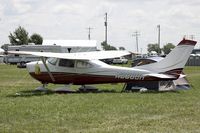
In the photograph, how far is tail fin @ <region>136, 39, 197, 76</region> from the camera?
20.5 metres

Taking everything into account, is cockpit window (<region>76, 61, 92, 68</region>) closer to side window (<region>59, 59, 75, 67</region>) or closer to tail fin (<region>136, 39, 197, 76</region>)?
side window (<region>59, 59, 75, 67</region>)

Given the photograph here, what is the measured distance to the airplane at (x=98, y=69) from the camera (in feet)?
66.4

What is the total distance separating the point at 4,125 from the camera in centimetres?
1107

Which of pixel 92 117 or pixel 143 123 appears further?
pixel 92 117

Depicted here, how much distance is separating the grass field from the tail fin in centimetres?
266

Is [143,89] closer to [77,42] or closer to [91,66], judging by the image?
[91,66]

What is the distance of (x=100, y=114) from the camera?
13164 mm

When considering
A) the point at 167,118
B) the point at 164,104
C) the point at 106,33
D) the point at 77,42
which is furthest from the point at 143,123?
the point at 106,33

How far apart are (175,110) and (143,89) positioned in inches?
272

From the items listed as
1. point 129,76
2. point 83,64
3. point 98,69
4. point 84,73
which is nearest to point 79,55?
point 83,64

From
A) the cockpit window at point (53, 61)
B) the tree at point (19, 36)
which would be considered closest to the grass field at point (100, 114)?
the cockpit window at point (53, 61)

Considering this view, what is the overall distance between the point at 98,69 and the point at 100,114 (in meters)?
7.51

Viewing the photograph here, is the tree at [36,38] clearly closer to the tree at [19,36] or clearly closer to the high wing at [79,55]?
the tree at [19,36]

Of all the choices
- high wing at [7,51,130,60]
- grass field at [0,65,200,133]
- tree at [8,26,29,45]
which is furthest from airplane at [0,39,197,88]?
tree at [8,26,29,45]
